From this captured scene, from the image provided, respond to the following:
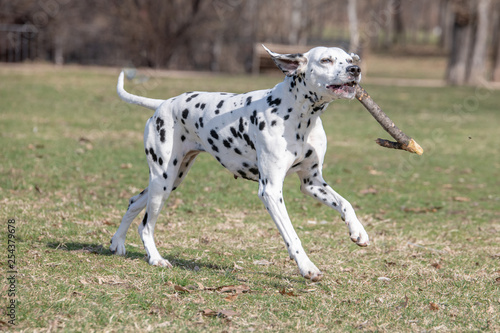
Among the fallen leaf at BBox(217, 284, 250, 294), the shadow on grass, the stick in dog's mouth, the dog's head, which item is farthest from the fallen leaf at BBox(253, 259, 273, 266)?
the stick in dog's mouth

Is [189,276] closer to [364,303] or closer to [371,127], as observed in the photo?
[364,303]

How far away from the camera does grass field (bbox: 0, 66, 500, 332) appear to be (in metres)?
5.16

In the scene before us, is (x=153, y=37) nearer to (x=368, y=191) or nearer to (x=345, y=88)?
(x=368, y=191)

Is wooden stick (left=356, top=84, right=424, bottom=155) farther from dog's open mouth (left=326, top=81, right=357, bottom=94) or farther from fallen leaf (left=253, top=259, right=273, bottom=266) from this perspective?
fallen leaf (left=253, top=259, right=273, bottom=266)

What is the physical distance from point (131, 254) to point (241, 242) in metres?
1.20

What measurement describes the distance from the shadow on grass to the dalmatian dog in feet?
0.79

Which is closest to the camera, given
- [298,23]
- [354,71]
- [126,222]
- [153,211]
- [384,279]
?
[354,71]

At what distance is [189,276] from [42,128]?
921 cm

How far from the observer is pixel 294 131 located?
5.73 m

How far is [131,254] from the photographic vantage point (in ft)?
22.4

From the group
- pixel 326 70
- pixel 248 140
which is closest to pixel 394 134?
pixel 326 70

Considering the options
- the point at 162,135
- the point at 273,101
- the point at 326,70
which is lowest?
the point at 162,135

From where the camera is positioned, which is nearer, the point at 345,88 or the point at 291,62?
the point at 345,88

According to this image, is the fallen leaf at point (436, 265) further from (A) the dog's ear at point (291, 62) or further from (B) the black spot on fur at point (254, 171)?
(A) the dog's ear at point (291, 62)
